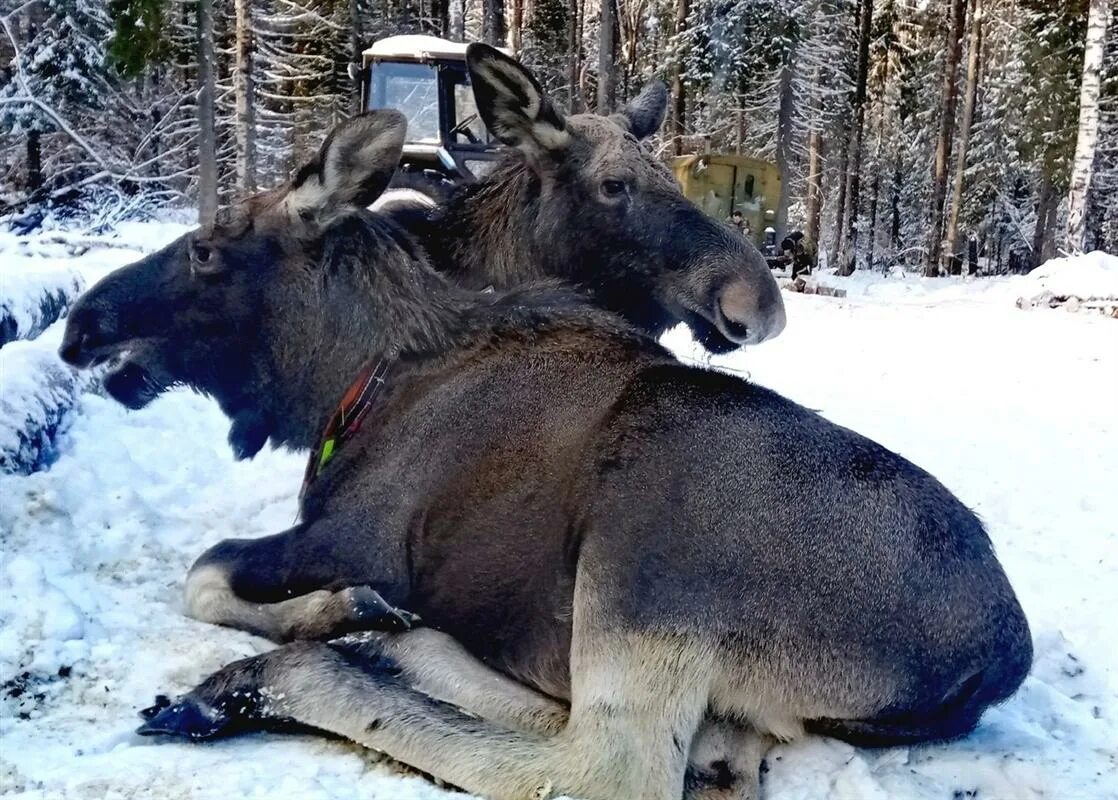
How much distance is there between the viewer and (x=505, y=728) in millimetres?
3129

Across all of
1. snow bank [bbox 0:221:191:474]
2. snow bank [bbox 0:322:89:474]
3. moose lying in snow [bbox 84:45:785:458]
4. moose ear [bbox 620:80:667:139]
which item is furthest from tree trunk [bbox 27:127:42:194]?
moose lying in snow [bbox 84:45:785:458]

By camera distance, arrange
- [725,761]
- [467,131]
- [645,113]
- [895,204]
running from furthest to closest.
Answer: [895,204] < [467,131] < [645,113] < [725,761]

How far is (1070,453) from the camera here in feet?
23.3

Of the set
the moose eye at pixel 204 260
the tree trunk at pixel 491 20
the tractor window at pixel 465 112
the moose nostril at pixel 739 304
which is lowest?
the moose nostril at pixel 739 304

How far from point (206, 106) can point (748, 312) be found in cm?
1976

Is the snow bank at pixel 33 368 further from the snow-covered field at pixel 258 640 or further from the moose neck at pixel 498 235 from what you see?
the moose neck at pixel 498 235

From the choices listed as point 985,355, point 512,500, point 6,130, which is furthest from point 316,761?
point 6,130

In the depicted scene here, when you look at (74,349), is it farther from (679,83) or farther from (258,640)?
(679,83)

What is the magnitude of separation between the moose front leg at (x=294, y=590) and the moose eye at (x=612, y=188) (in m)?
2.36

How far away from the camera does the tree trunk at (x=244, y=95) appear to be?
20844 millimetres

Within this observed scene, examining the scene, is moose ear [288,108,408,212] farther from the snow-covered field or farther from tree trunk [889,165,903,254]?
tree trunk [889,165,903,254]

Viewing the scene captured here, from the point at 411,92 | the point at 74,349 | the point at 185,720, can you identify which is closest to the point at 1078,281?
the point at 411,92

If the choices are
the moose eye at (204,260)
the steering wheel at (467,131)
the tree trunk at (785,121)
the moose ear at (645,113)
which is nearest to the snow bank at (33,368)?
the moose eye at (204,260)

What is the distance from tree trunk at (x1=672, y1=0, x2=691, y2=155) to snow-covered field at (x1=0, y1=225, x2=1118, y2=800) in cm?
2418
